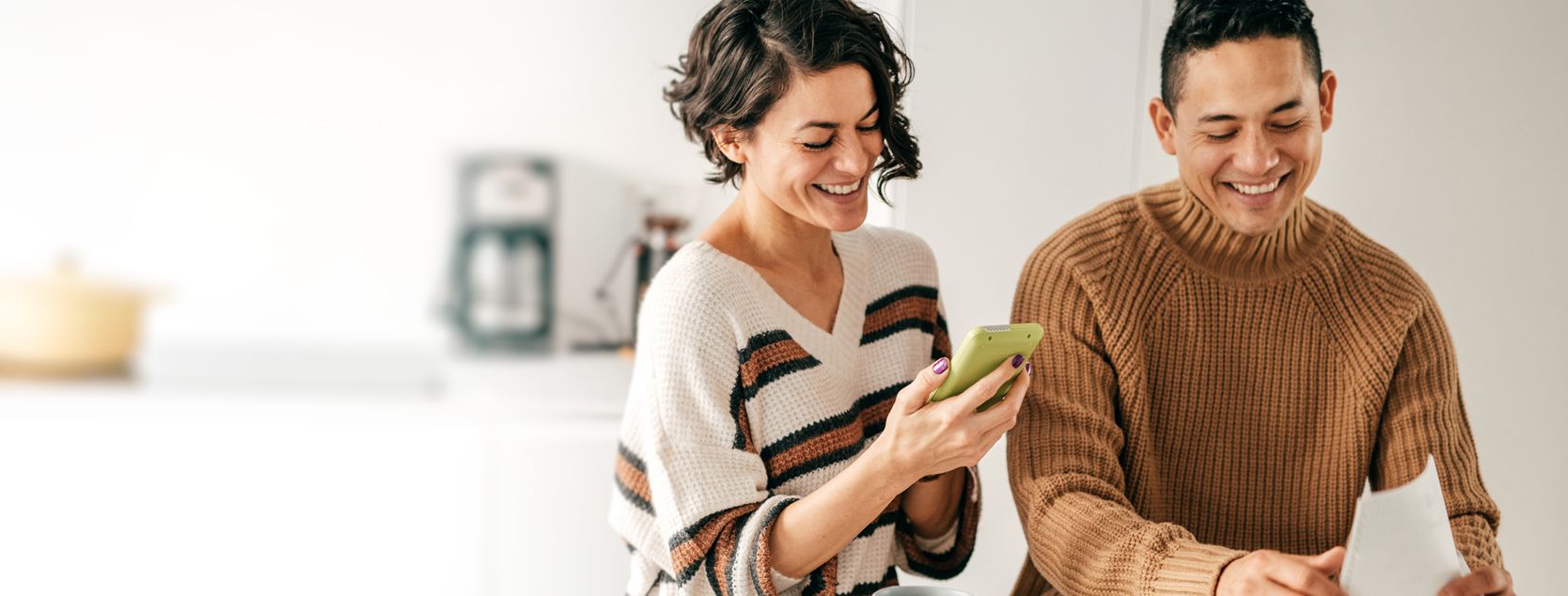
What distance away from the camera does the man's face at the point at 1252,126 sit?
1.12 meters

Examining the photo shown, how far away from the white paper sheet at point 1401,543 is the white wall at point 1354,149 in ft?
2.90

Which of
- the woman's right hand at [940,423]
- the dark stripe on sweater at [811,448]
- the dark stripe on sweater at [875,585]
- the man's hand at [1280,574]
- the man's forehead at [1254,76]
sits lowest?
the dark stripe on sweater at [875,585]

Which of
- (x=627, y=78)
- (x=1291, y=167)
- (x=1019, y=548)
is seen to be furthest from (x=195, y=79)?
(x=1291, y=167)

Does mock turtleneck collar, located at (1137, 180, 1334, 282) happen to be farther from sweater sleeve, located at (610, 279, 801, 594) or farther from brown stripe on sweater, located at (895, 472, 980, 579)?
sweater sleeve, located at (610, 279, 801, 594)

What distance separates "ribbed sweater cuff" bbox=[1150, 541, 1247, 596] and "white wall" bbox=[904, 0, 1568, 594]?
2.61 feet

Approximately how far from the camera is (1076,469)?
1163mm

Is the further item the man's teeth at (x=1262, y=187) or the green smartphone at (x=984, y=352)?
the man's teeth at (x=1262, y=187)

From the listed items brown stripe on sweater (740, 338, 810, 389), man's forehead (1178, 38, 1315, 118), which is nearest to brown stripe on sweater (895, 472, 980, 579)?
brown stripe on sweater (740, 338, 810, 389)

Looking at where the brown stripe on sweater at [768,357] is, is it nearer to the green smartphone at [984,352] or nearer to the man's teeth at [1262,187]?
the green smartphone at [984,352]

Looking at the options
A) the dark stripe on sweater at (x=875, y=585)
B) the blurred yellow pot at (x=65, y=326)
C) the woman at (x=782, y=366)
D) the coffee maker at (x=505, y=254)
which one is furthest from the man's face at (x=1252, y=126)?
the blurred yellow pot at (x=65, y=326)

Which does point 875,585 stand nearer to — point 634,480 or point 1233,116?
point 634,480

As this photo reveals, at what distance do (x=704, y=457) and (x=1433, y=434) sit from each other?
74 cm

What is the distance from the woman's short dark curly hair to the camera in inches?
41.6

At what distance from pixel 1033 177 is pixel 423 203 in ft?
3.88
